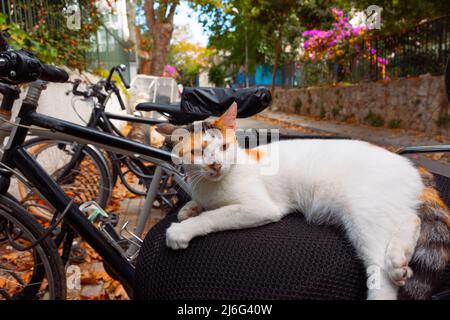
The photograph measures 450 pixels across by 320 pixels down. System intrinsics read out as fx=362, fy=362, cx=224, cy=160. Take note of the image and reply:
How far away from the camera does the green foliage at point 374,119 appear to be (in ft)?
25.2

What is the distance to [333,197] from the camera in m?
→ 1.08

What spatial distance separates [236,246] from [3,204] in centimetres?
98

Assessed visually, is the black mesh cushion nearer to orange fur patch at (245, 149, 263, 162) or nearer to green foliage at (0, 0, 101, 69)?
orange fur patch at (245, 149, 263, 162)

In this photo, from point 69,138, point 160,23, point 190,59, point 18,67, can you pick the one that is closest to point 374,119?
point 160,23

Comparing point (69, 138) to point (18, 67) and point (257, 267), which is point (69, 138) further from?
point (257, 267)

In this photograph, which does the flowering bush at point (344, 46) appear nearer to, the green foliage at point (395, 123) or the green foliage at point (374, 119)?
the green foliage at point (374, 119)

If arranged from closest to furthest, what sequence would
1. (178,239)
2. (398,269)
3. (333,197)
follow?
1. (398,269)
2. (178,239)
3. (333,197)

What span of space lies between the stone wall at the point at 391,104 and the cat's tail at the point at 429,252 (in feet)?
18.9

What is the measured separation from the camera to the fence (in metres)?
6.46

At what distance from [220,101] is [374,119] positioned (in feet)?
23.5

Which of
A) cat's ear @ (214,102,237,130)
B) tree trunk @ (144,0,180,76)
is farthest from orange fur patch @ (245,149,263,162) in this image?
tree trunk @ (144,0,180,76)

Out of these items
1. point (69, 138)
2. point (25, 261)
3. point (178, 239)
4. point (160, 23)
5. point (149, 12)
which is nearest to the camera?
point (178, 239)

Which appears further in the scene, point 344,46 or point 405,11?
point 344,46

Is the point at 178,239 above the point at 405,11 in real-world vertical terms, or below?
below
